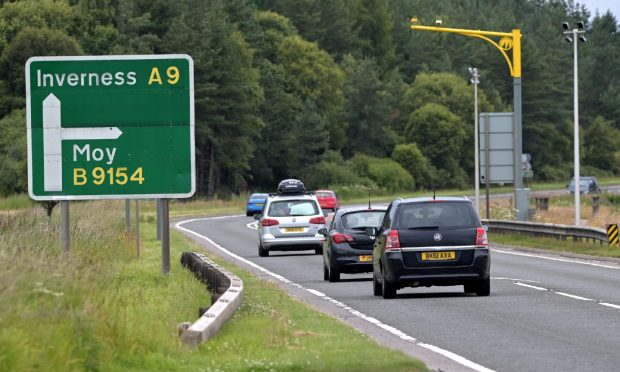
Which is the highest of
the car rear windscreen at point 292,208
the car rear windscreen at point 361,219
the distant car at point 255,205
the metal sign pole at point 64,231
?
the metal sign pole at point 64,231

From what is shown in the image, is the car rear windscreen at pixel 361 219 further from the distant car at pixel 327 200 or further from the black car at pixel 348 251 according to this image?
the distant car at pixel 327 200

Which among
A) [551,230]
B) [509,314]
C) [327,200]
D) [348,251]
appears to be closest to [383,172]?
[327,200]

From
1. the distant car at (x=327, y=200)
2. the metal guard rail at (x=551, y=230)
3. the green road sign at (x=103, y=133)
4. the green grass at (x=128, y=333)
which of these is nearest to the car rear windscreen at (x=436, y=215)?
the green road sign at (x=103, y=133)

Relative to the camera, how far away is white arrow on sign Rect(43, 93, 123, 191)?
24156 millimetres

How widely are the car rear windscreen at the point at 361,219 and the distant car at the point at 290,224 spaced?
9.74m

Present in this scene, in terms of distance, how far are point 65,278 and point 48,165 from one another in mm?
11192

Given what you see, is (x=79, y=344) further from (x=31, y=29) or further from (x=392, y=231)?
(x=31, y=29)

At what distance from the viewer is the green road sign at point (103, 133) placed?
24.2m

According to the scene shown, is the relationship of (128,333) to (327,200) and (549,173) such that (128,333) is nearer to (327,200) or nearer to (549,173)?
(327,200)

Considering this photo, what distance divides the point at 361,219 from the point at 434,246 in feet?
24.1

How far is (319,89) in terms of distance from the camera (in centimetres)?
15050

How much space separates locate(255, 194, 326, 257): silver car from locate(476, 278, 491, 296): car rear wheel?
56.0 feet

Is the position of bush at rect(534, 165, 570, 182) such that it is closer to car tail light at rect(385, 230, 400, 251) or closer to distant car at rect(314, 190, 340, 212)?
distant car at rect(314, 190, 340, 212)

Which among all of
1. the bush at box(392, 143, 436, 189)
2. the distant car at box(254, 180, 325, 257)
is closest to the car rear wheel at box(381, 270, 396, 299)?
the distant car at box(254, 180, 325, 257)
